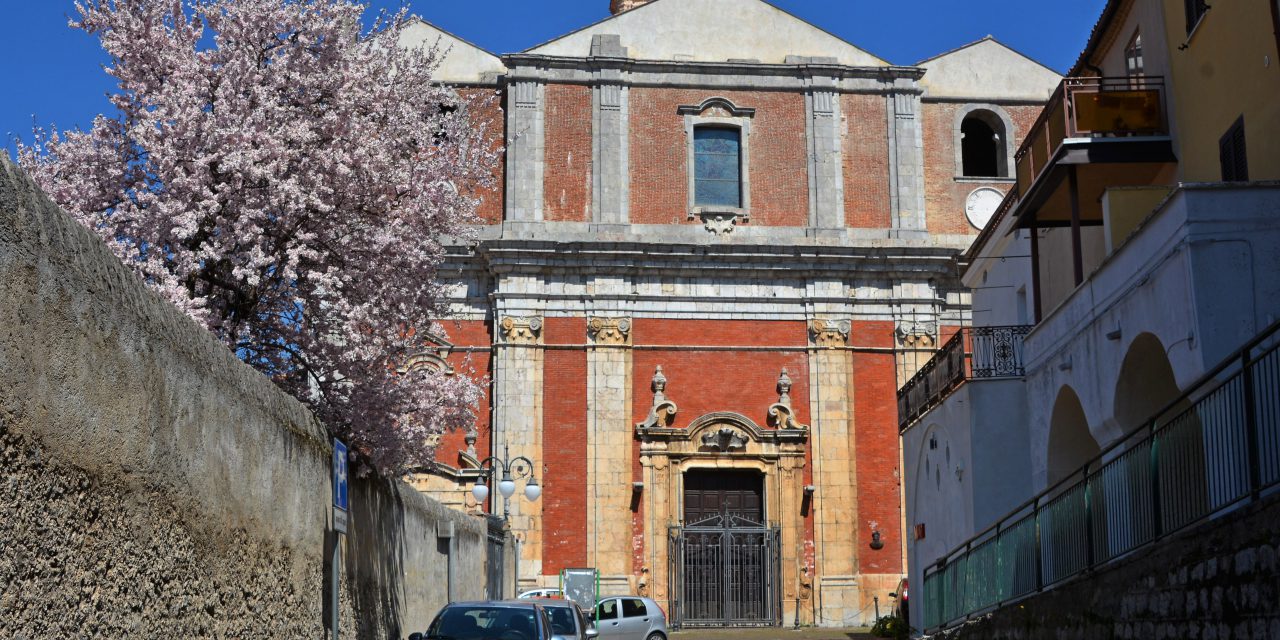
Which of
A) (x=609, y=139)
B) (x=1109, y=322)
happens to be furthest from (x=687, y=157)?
(x=1109, y=322)

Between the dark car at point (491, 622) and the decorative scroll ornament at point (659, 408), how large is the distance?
18.9m

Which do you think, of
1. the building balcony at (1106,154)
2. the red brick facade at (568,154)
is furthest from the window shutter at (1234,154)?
the red brick facade at (568,154)

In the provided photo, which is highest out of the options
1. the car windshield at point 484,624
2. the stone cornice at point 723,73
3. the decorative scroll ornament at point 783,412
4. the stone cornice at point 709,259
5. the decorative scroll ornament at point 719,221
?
the stone cornice at point 723,73

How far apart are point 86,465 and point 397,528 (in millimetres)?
10225

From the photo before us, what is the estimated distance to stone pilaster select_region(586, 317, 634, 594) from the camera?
32.6m

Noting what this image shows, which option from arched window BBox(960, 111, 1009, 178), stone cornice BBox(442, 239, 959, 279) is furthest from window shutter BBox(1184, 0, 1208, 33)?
arched window BBox(960, 111, 1009, 178)

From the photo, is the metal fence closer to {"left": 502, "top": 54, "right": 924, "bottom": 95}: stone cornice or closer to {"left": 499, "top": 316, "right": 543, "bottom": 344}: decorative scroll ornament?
{"left": 499, "top": 316, "right": 543, "bottom": 344}: decorative scroll ornament

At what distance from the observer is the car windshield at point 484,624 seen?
14047mm

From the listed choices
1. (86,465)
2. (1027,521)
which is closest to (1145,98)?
(1027,521)

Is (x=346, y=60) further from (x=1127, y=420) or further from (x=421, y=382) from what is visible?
(x=1127, y=420)

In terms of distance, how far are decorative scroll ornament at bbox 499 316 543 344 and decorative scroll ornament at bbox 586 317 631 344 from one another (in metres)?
1.15

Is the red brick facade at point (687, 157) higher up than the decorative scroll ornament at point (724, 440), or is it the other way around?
the red brick facade at point (687, 157)

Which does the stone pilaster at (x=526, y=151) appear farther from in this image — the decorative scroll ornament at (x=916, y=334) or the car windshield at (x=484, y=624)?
the car windshield at (x=484, y=624)

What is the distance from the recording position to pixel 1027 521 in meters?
15.1
